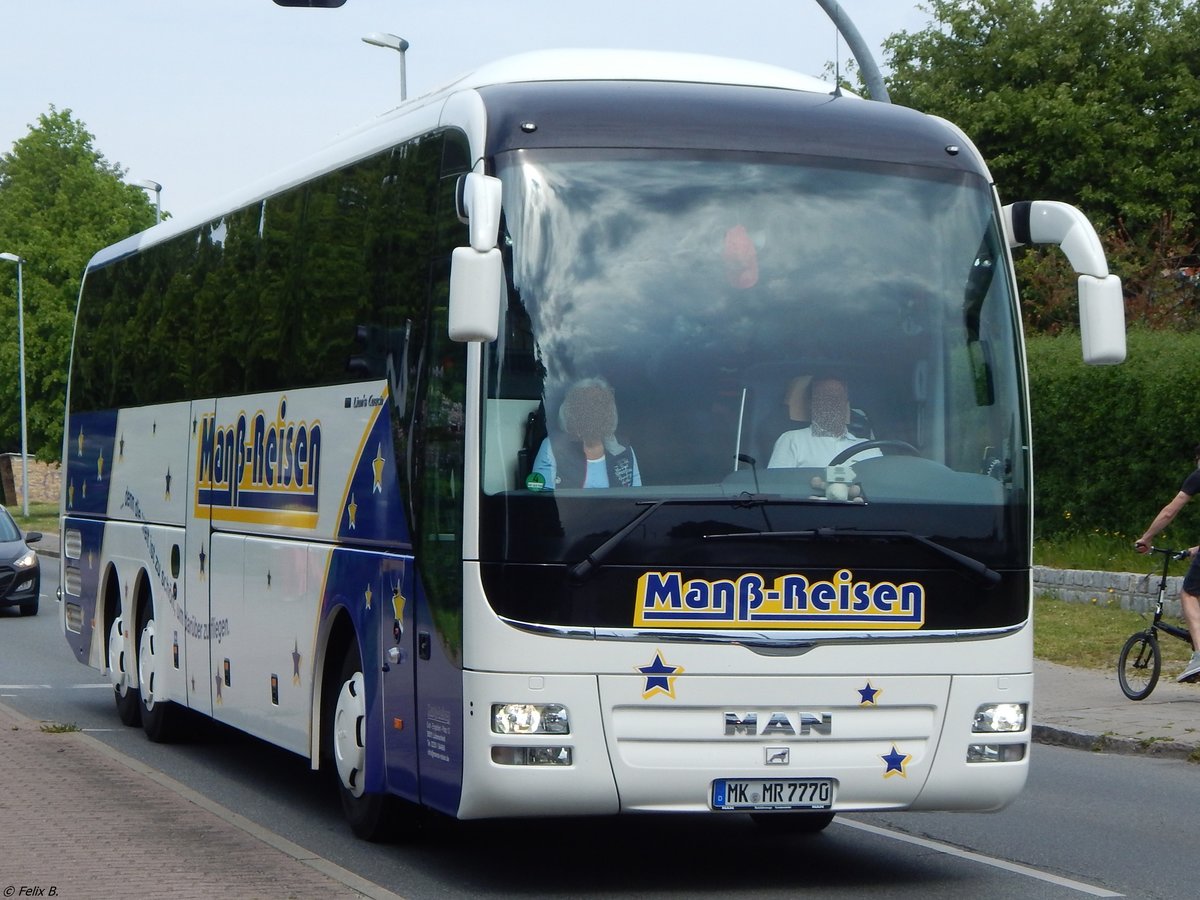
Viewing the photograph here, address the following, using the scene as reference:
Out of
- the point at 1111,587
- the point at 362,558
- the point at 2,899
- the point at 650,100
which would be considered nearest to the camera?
the point at 2,899

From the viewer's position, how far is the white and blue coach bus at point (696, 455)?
7.78 m

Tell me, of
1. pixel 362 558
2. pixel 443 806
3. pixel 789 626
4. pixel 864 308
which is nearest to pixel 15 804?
pixel 362 558

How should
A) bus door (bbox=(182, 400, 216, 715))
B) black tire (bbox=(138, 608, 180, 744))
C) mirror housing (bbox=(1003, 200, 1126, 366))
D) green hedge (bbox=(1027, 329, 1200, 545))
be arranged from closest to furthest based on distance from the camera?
mirror housing (bbox=(1003, 200, 1126, 366)), bus door (bbox=(182, 400, 216, 715)), black tire (bbox=(138, 608, 180, 744)), green hedge (bbox=(1027, 329, 1200, 545))

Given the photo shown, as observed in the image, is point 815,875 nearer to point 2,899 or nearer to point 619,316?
point 619,316

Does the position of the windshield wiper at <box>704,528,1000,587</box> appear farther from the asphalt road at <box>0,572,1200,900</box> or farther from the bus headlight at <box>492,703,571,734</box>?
the asphalt road at <box>0,572,1200,900</box>

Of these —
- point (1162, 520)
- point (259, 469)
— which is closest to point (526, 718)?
point (259, 469)

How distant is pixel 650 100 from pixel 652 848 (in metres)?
3.52

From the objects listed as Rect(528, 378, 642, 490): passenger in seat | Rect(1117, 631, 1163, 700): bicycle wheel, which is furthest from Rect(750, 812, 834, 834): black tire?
Rect(1117, 631, 1163, 700): bicycle wheel

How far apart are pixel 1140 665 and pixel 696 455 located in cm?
869

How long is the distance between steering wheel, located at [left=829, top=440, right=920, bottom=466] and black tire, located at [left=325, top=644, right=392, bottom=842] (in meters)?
2.64

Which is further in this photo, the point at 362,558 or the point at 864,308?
the point at 362,558

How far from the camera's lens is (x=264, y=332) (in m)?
11.2

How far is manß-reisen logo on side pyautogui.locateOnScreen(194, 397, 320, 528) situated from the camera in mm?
→ 10258

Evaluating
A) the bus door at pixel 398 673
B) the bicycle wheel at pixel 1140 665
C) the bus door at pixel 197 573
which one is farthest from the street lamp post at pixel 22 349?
the bus door at pixel 398 673
